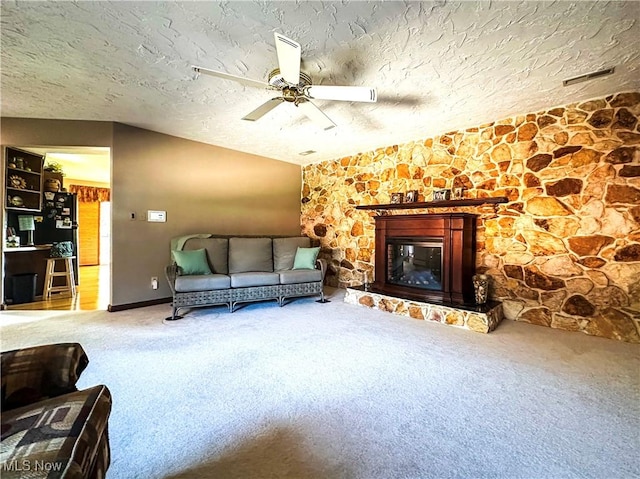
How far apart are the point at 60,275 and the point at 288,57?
509cm

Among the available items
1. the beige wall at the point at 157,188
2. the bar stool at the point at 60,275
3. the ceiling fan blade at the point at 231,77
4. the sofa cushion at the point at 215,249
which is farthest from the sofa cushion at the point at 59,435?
the bar stool at the point at 60,275

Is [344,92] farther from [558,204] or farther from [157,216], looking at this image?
[157,216]

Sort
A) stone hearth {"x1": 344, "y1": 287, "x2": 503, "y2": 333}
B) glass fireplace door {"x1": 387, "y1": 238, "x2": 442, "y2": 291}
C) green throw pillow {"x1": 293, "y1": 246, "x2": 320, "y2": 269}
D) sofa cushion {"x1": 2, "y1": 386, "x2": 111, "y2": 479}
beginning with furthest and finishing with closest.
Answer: green throw pillow {"x1": 293, "y1": 246, "x2": 320, "y2": 269} → glass fireplace door {"x1": 387, "y1": 238, "x2": 442, "y2": 291} → stone hearth {"x1": 344, "y1": 287, "x2": 503, "y2": 333} → sofa cushion {"x1": 2, "y1": 386, "x2": 111, "y2": 479}

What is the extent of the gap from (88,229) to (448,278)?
9.74 metres

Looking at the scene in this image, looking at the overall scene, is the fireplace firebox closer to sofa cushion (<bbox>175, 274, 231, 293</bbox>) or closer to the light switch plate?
sofa cushion (<bbox>175, 274, 231, 293</bbox>)

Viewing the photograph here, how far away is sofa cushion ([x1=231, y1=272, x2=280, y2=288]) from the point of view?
366 centimetres

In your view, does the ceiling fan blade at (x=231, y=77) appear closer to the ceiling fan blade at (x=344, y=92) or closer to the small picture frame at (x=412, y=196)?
the ceiling fan blade at (x=344, y=92)

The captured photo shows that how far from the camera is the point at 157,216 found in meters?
4.04

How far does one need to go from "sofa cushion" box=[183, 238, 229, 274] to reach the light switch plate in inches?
23.1

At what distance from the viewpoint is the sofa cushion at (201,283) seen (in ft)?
11.1

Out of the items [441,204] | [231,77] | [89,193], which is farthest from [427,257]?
[89,193]

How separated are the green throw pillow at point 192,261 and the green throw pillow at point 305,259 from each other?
128 cm

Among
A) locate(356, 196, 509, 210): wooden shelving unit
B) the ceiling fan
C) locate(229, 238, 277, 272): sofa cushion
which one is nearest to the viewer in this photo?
the ceiling fan

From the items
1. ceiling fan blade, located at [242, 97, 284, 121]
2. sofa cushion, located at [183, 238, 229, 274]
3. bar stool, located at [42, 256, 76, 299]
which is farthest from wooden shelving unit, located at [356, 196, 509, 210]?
bar stool, located at [42, 256, 76, 299]
